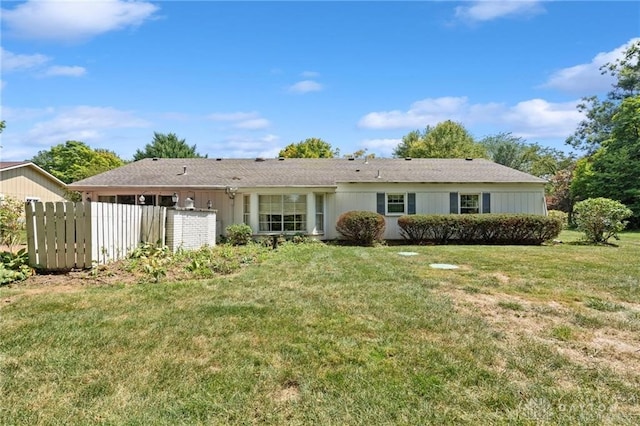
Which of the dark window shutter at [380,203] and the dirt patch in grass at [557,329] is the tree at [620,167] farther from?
the dirt patch in grass at [557,329]

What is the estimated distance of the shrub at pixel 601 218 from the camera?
13703 mm

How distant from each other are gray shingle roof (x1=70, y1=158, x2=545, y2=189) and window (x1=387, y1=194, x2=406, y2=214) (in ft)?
2.26

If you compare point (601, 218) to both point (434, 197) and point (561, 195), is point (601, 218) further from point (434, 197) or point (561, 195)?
point (561, 195)

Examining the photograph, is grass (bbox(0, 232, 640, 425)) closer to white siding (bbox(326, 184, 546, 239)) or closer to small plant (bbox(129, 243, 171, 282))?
small plant (bbox(129, 243, 171, 282))

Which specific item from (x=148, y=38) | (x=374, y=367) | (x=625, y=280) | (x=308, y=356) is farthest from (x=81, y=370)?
(x=148, y=38)

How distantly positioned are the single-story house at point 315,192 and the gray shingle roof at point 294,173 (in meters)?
0.04

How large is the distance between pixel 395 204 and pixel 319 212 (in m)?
3.29

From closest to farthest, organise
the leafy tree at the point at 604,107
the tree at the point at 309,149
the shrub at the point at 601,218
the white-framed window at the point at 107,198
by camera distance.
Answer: the shrub at the point at 601,218
the white-framed window at the point at 107,198
the leafy tree at the point at 604,107
the tree at the point at 309,149

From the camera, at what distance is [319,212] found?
1546cm

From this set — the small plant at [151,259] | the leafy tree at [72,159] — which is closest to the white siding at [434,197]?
the small plant at [151,259]

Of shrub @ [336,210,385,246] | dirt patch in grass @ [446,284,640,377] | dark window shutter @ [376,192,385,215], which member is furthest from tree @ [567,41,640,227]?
dirt patch in grass @ [446,284,640,377]

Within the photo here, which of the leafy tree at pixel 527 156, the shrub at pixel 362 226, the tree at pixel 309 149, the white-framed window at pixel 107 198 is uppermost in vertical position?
the tree at pixel 309 149

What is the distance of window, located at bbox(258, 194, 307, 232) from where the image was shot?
15.2m

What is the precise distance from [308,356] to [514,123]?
51697 millimetres
